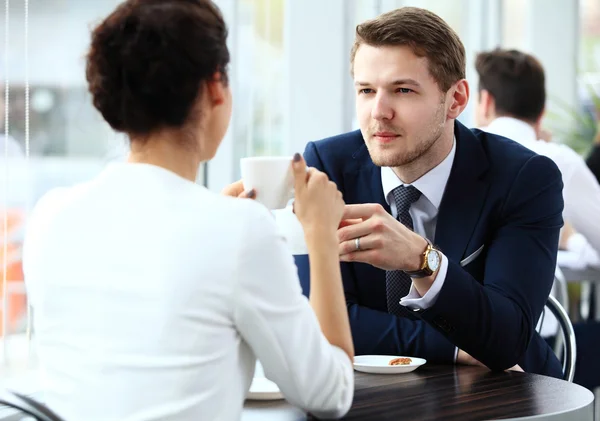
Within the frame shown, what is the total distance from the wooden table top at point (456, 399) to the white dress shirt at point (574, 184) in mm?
2175

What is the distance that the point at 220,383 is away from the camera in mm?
1201

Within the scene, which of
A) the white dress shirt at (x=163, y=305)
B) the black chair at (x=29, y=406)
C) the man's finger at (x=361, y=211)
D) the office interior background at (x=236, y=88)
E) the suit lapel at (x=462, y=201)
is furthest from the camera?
the office interior background at (x=236, y=88)

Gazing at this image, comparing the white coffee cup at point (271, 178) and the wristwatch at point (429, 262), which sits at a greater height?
the white coffee cup at point (271, 178)

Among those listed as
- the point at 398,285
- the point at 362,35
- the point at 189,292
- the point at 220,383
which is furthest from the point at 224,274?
the point at 362,35

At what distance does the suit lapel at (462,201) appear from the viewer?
6.68 ft

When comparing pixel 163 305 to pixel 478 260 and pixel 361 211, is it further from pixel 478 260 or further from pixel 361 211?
pixel 478 260

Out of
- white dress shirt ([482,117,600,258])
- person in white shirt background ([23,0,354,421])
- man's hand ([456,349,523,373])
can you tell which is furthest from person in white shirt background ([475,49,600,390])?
person in white shirt background ([23,0,354,421])

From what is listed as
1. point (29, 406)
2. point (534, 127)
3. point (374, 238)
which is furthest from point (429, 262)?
point (534, 127)

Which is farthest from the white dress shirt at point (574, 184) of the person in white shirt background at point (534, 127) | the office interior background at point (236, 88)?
the office interior background at point (236, 88)

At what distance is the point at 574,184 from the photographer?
382 cm

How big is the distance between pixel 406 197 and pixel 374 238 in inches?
18.2

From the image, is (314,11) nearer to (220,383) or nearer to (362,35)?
(362,35)

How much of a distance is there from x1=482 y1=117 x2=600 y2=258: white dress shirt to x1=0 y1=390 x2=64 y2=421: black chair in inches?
118

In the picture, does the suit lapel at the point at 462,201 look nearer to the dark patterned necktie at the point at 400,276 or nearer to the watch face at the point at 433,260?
the dark patterned necktie at the point at 400,276
